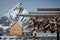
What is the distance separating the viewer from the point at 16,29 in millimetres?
1687

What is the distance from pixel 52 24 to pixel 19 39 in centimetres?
41

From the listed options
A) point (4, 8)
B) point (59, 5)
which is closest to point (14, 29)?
point (4, 8)

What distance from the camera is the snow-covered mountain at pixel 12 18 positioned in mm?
1704

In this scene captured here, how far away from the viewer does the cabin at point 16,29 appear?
5.52 feet

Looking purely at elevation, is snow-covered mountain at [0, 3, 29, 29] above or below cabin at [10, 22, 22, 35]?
above

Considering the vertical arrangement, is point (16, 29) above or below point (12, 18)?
below

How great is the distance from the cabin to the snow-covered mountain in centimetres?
4

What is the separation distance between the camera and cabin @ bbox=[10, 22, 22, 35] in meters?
1.68

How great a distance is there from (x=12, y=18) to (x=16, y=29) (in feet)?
0.43

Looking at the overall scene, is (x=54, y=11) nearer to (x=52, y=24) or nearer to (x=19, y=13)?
(x=52, y=24)

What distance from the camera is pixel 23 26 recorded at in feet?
5.57

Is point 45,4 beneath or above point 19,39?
above

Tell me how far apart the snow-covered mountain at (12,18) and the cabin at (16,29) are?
0.04 meters

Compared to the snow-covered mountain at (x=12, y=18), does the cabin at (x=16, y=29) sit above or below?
below
